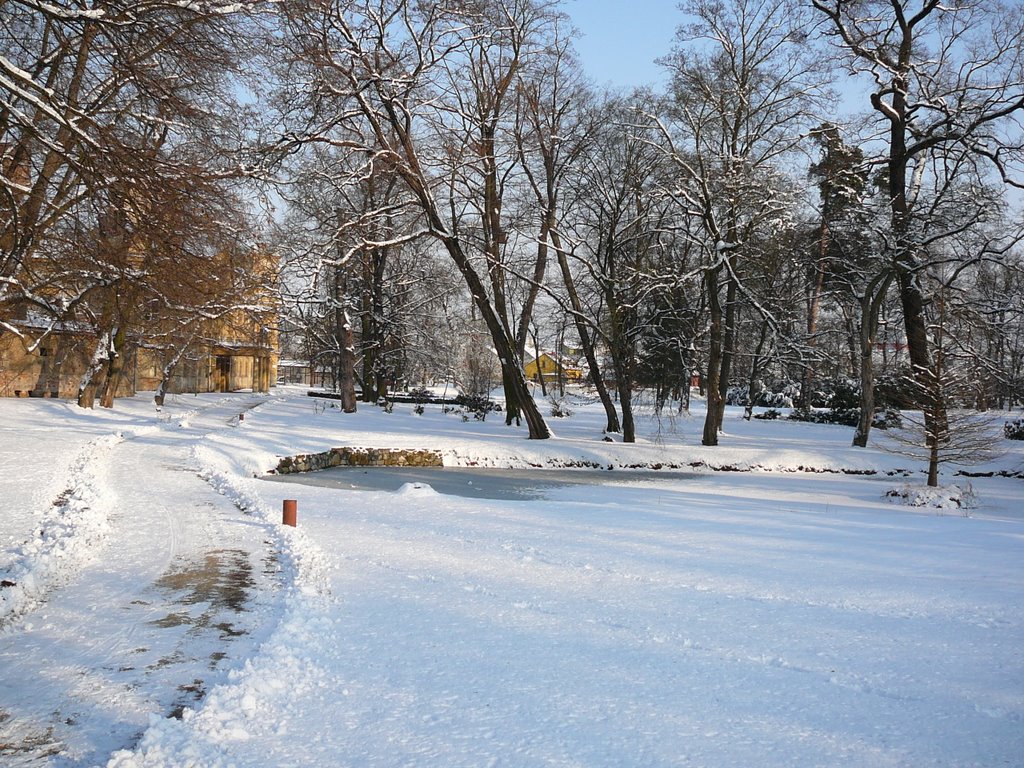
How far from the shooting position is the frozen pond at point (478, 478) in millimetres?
18562

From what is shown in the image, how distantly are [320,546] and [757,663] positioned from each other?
5772 millimetres

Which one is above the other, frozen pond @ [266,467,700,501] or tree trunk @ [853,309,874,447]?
tree trunk @ [853,309,874,447]

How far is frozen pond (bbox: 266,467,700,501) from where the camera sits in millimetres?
18562

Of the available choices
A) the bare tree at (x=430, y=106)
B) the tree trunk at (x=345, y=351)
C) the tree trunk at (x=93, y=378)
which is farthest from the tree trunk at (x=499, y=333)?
the tree trunk at (x=93, y=378)

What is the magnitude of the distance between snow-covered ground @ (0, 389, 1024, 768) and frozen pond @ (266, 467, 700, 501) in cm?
369

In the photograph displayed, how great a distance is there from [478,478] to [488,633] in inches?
587

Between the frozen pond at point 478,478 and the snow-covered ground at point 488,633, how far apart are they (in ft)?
12.1

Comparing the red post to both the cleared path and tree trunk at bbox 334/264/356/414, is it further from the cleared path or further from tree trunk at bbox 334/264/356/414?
tree trunk at bbox 334/264/356/414

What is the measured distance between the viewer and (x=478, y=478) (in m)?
21.5

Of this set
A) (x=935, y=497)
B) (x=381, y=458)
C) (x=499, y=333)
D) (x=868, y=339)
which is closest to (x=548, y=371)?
(x=868, y=339)

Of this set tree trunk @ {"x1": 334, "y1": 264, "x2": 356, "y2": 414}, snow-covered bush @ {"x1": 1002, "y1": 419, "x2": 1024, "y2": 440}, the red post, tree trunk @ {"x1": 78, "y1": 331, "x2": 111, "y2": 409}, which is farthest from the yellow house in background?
the red post

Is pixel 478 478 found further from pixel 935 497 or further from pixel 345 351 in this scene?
pixel 345 351

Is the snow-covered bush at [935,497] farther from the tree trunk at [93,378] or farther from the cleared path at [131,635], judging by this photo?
the tree trunk at [93,378]

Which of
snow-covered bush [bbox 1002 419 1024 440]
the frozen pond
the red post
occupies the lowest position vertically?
the frozen pond
